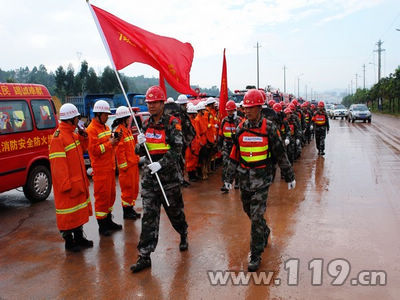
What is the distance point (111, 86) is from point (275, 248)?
56.3 m

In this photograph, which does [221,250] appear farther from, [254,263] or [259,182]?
[259,182]

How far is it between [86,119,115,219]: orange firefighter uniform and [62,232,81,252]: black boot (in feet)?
2.07

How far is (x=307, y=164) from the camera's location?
37.8ft

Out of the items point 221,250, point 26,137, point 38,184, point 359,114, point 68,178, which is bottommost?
point 221,250

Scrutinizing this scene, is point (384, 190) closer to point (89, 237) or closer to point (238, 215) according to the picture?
point (238, 215)

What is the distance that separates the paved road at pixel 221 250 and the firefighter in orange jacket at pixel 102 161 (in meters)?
0.41

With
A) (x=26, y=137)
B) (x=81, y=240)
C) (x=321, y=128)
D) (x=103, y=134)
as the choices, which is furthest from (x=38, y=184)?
(x=321, y=128)

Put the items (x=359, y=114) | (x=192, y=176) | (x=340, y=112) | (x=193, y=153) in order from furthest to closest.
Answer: (x=340, y=112) → (x=359, y=114) → (x=192, y=176) → (x=193, y=153)

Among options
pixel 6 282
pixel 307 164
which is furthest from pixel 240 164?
pixel 307 164

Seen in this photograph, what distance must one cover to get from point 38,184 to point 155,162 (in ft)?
14.7

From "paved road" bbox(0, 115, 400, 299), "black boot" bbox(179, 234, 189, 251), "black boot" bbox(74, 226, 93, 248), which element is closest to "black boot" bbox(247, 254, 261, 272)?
"paved road" bbox(0, 115, 400, 299)

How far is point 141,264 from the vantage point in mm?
4465

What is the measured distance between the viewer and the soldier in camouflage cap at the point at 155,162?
14.9 feet

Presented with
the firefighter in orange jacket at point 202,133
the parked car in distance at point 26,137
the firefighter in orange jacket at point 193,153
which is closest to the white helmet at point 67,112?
the parked car in distance at point 26,137
